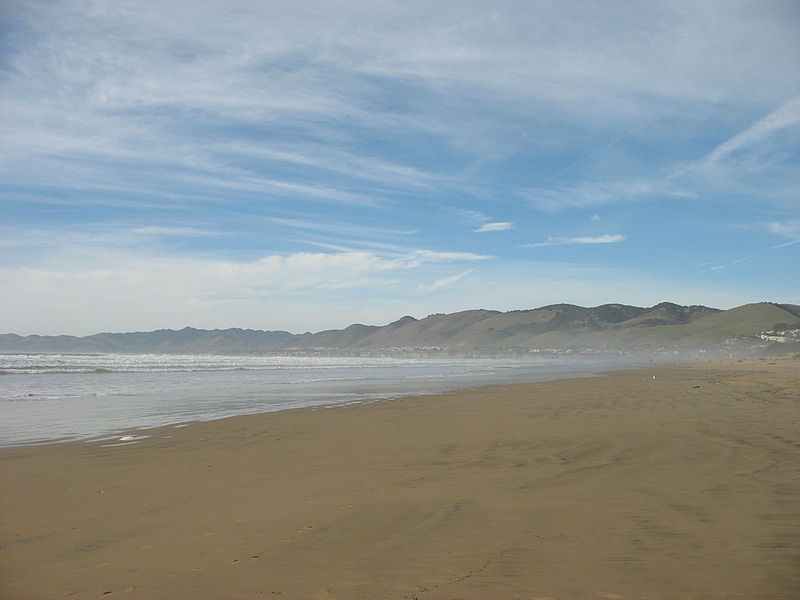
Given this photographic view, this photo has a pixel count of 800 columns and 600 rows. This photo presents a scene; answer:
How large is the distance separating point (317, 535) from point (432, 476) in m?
2.77

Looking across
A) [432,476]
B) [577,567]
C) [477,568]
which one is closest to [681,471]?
[432,476]

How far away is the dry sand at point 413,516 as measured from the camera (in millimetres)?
4152

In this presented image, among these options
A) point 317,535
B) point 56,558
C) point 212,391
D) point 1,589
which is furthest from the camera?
point 212,391

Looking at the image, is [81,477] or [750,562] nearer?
[750,562]

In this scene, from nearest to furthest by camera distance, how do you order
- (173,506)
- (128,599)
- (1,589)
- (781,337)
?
(128,599), (1,589), (173,506), (781,337)

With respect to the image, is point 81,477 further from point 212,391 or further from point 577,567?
point 212,391

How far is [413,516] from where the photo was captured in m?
5.73

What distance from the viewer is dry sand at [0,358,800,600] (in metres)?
4.15

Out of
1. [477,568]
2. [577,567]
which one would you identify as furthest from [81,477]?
[577,567]

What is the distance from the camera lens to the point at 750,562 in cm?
436

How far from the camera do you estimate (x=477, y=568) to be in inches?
171

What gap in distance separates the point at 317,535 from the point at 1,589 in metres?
2.43

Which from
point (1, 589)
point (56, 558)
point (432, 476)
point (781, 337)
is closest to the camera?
point (1, 589)

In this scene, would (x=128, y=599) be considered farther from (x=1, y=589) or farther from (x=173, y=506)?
(x=173, y=506)
